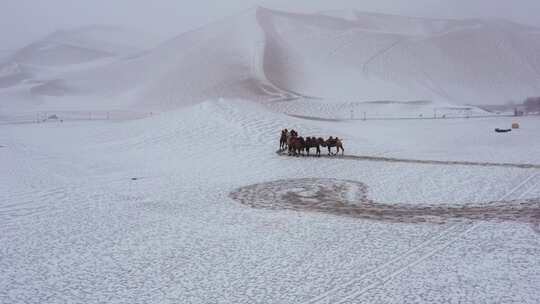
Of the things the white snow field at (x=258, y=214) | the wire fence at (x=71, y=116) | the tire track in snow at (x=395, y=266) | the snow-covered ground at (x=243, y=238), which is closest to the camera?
the tire track in snow at (x=395, y=266)

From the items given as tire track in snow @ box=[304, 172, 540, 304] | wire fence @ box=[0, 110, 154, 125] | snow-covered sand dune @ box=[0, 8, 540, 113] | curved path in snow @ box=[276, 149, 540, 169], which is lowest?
tire track in snow @ box=[304, 172, 540, 304]

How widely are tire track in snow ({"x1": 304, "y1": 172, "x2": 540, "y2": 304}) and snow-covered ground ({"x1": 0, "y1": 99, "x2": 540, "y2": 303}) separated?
0.02m

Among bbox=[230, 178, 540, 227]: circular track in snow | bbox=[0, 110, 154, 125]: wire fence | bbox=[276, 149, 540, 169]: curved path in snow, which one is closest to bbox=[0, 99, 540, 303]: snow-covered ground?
bbox=[230, 178, 540, 227]: circular track in snow

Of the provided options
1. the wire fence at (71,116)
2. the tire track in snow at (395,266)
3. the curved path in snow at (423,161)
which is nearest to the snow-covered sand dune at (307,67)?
the wire fence at (71,116)

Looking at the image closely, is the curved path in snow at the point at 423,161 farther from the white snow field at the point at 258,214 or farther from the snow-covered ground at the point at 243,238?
the snow-covered ground at the point at 243,238

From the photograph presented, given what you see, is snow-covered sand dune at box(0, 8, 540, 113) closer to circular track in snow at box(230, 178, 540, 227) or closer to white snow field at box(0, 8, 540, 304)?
white snow field at box(0, 8, 540, 304)

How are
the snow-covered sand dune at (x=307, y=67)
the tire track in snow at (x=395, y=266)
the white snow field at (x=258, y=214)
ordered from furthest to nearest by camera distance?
the snow-covered sand dune at (x=307, y=67), the white snow field at (x=258, y=214), the tire track in snow at (x=395, y=266)

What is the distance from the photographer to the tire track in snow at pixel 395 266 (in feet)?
18.7

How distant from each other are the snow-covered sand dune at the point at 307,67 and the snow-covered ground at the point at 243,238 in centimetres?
3544

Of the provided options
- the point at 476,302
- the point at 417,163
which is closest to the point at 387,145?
the point at 417,163

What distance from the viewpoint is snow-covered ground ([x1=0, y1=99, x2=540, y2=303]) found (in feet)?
19.3

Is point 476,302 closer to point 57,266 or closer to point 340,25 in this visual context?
point 57,266

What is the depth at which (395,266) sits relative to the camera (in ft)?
21.6

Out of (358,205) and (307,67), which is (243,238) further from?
(307,67)
